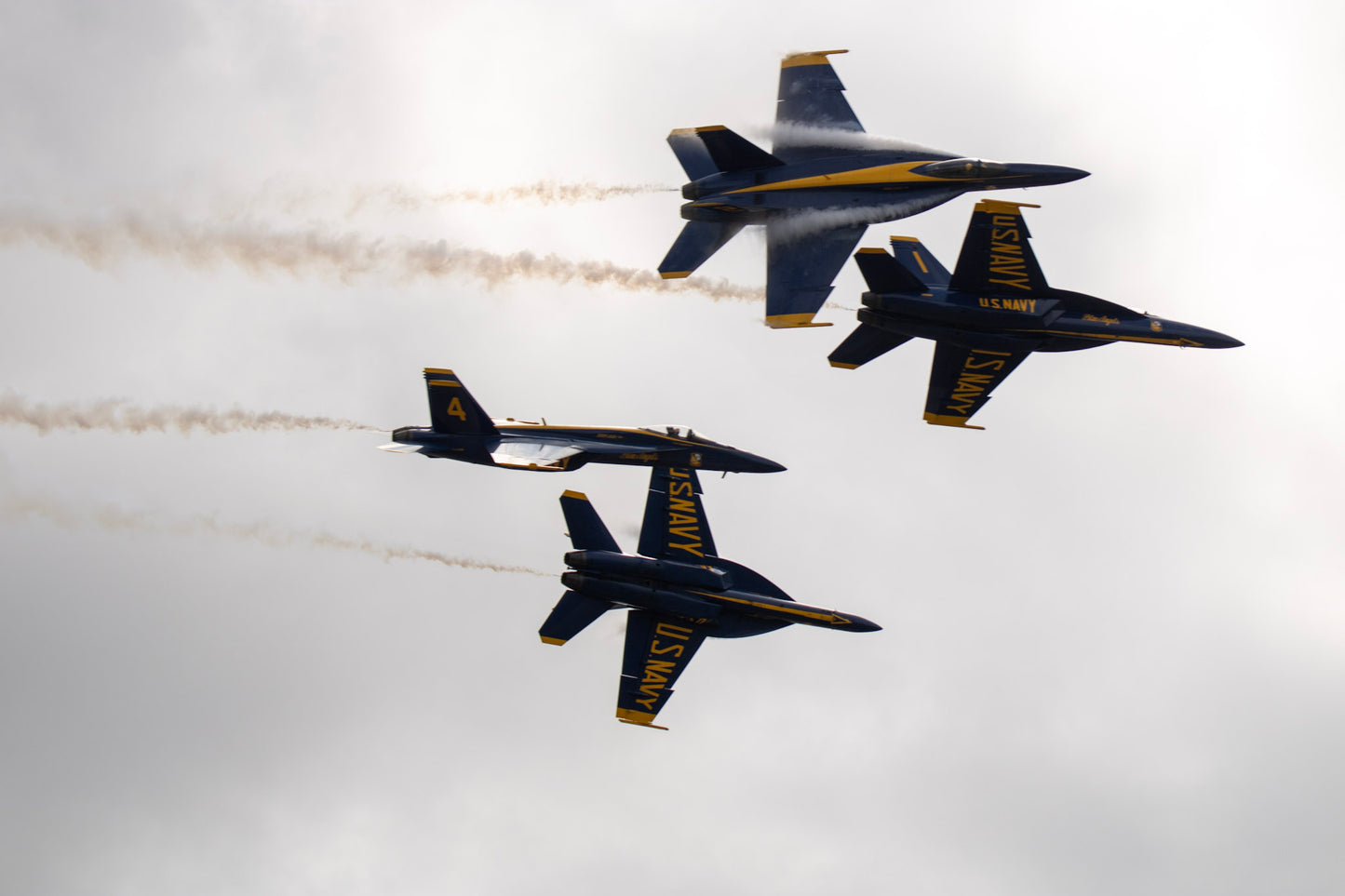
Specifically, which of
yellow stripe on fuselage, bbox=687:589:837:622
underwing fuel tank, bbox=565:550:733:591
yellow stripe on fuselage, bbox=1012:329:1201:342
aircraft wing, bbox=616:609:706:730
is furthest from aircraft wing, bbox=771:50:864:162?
aircraft wing, bbox=616:609:706:730

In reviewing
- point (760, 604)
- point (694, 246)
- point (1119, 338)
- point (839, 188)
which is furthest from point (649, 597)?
point (1119, 338)

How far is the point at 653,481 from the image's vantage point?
61.4 m

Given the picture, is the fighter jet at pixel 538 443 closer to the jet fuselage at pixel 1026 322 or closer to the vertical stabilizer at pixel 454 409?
the vertical stabilizer at pixel 454 409

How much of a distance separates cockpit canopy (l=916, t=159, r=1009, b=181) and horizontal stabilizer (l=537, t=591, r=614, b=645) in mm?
18872

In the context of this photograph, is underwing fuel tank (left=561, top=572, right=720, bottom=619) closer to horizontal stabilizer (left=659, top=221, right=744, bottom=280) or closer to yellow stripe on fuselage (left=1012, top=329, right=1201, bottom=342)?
horizontal stabilizer (left=659, top=221, right=744, bottom=280)

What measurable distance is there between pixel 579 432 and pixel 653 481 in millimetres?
3858

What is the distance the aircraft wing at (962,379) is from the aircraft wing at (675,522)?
8779mm

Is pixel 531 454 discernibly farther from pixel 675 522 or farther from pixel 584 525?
pixel 675 522

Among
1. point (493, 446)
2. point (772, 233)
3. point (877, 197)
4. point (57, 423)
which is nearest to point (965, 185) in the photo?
point (877, 197)

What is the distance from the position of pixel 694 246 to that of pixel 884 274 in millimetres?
6844

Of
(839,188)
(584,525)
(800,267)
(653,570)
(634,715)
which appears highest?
(839,188)

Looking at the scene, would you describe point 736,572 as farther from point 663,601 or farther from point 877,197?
point 877,197

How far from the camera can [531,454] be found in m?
62.4

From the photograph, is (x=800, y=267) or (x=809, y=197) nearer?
(x=800, y=267)
